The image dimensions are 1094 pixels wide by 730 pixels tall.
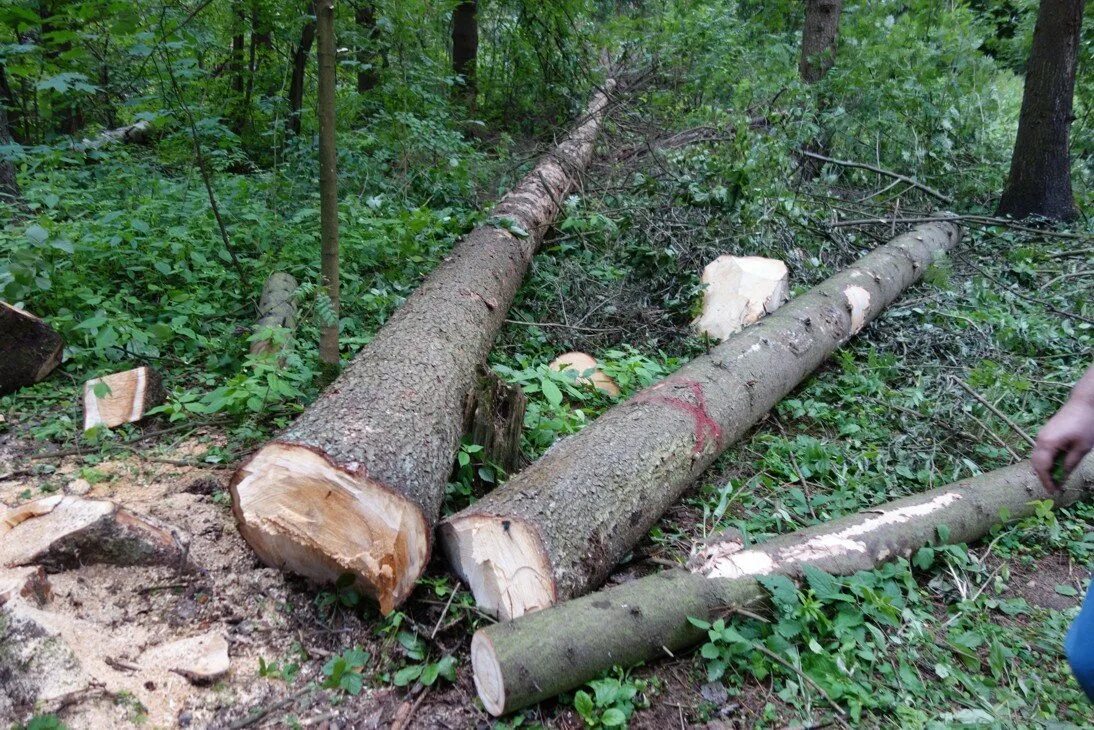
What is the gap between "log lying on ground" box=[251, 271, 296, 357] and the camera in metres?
3.80

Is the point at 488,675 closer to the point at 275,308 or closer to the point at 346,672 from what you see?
the point at 346,672

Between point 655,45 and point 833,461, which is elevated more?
point 655,45

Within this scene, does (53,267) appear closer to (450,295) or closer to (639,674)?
(450,295)

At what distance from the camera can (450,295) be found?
398 centimetres

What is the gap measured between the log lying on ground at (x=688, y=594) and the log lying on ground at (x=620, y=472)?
212 mm

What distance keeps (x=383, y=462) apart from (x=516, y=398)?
0.81 m

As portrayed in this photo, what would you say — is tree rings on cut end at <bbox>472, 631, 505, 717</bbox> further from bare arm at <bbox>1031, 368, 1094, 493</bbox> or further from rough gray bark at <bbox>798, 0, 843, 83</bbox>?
rough gray bark at <bbox>798, 0, 843, 83</bbox>

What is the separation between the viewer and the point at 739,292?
4738 mm

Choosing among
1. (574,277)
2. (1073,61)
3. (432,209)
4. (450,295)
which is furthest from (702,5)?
(450,295)

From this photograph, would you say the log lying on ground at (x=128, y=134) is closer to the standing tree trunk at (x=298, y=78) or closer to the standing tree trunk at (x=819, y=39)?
the standing tree trunk at (x=298, y=78)

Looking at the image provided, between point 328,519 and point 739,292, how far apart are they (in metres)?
3.28

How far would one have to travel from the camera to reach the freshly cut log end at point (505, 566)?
239cm

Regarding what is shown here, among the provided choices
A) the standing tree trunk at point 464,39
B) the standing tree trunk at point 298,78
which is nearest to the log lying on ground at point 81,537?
the standing tree trunk at point 298,78

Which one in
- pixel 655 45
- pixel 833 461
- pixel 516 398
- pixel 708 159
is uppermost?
pixel 655 45
